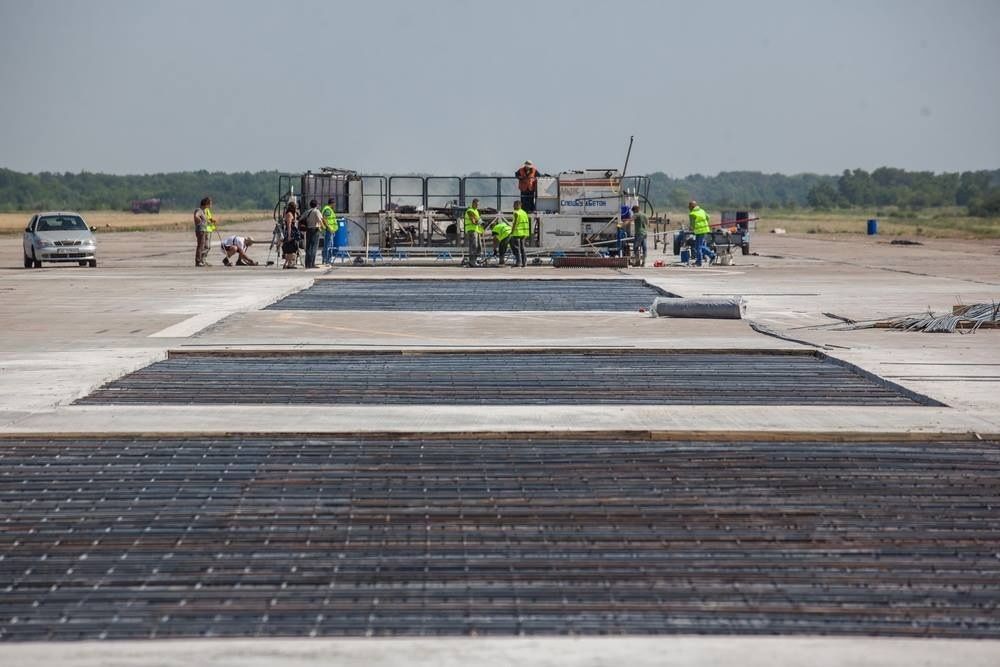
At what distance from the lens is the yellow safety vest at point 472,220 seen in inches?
1471

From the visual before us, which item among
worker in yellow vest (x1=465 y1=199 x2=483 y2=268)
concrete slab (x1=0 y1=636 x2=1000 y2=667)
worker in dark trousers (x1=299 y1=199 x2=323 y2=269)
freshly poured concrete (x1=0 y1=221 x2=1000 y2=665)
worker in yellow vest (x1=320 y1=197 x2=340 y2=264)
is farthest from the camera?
worker in yellow vest (x1=320 y1=197 x2=340 y2=264)

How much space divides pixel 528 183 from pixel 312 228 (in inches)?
273

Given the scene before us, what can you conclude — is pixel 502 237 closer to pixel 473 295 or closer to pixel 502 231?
pixel 502 231

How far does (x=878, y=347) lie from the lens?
55.5 ft

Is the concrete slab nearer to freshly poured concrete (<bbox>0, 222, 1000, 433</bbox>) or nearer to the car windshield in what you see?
freshly poured concrete (<bbox>0, 222, 1000, 433</bbox>)

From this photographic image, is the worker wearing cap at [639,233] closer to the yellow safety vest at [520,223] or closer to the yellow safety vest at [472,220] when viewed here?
the yellow safety vest at [520,223]

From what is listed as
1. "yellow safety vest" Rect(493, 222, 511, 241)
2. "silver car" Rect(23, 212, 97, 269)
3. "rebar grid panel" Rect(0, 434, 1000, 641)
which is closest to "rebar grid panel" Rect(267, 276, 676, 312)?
"yellow safety vest" Rect(493, 222, 511, 241)

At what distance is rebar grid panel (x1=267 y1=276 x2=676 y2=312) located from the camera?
23.2 meters

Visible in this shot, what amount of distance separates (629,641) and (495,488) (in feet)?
9.50

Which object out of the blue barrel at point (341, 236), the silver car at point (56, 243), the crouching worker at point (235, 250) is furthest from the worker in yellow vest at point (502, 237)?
the silver car at point (56, 243)

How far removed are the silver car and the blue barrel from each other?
6.32 metres

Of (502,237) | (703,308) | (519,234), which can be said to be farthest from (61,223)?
(703,308)

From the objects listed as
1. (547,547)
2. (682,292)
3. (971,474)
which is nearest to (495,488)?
(547,547)

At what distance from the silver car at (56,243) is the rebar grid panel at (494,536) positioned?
93.6 ft
